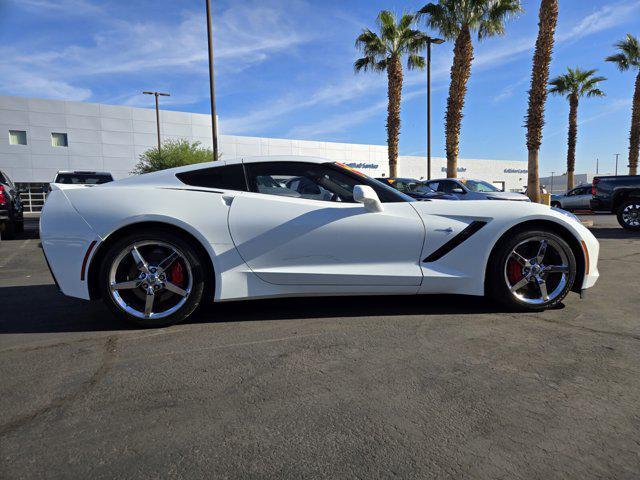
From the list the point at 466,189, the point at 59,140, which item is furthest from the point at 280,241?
the point at 59,140

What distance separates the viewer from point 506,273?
365 cm

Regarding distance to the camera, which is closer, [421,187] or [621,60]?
[421,187]

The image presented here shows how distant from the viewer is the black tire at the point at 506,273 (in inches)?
142

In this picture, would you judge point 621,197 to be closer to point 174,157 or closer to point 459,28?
point 459,28

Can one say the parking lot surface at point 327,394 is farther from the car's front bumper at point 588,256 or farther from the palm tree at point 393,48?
the palm tree at point 393,48

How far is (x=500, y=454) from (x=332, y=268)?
192cm

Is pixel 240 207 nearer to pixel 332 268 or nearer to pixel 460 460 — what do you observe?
pixel 332 268

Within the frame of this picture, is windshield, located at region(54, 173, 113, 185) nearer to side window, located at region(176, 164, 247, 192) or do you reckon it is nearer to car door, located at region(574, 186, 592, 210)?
side window, located at region(176, 164, 247, 192)

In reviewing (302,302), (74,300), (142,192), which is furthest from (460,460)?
(74,300)

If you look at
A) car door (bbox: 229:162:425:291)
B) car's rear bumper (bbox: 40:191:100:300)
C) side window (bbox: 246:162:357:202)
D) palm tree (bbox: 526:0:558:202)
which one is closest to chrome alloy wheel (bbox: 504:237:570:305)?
car door (bbox: 229:162:425:291)

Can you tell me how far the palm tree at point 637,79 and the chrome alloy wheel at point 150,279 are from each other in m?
33.0

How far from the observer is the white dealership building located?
3169cm

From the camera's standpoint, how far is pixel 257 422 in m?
2.00

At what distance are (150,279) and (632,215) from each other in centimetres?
1241
